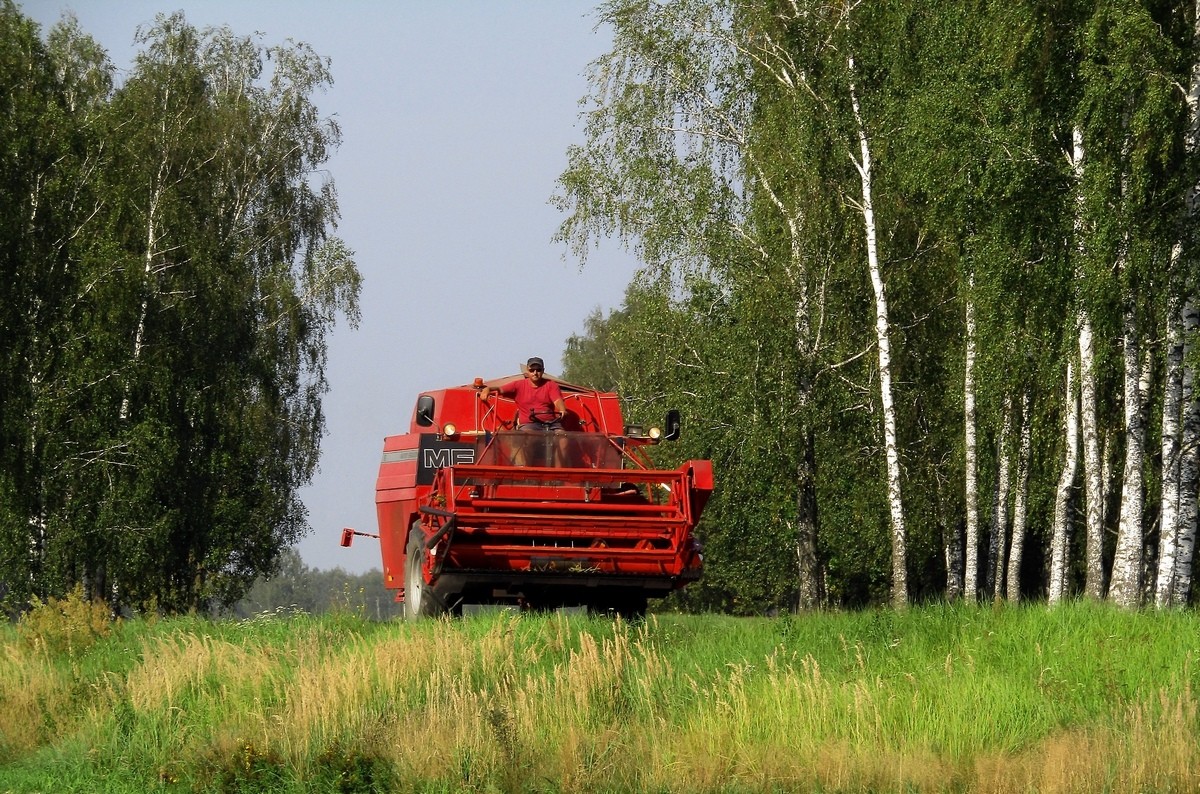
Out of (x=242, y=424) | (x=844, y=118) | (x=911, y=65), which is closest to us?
(x=911, y=65)

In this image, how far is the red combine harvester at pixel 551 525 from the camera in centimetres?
1536

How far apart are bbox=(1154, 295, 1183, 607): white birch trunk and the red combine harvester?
495cm

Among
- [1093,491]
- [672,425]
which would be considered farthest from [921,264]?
[672,425]

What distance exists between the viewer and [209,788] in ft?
32.6

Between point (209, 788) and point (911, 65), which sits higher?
point (911, 65)

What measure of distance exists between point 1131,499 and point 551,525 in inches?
239

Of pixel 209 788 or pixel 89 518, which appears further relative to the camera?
pixel 89 518

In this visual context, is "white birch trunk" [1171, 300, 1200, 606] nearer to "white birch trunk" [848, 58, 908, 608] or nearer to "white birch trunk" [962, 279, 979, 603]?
"white birch trunk" [848, 58, 908, 608]

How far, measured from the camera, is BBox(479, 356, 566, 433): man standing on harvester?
16938 millimetres

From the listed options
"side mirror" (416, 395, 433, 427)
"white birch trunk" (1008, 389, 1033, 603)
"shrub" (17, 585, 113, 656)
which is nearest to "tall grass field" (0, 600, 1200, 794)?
"shrub" (17, 585, 113, 656)

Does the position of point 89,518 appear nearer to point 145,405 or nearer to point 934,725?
point 145,405

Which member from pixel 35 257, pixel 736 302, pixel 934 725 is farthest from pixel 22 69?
pixel 934 725

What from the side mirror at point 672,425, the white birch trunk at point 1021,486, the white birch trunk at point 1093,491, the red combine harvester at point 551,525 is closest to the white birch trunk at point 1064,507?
the white birch trunk at point 1021,486

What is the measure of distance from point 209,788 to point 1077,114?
38.1 feet
